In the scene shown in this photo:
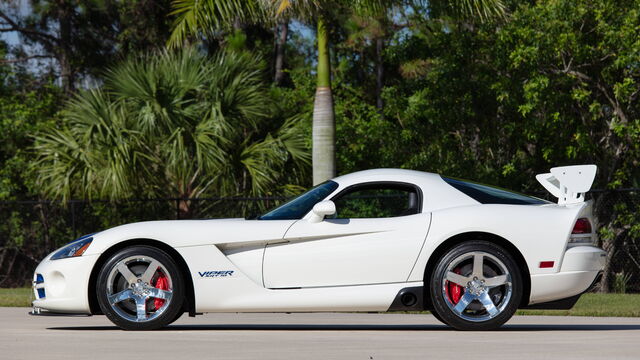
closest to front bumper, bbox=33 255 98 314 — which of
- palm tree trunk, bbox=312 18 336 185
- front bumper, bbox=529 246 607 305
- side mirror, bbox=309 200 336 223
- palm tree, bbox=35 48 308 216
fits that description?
side mirror, bbox=309 200 336 223

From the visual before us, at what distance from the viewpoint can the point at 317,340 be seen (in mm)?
8281

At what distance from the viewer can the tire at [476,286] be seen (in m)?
8.77

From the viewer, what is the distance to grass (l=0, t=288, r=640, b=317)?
12.0 m

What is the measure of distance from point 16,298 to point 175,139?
4981mm

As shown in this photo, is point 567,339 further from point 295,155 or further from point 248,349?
point 295,155

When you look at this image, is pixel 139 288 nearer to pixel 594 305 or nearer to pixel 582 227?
pixel 582 227

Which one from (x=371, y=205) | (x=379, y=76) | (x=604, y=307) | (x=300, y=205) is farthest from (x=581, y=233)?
(x=379, y=76)

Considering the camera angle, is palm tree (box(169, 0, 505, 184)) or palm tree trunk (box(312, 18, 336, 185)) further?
palm tree trunk (box(312, 18, 336, 185))

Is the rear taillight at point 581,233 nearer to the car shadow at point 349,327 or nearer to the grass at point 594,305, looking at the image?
the car shadow at point 349,327

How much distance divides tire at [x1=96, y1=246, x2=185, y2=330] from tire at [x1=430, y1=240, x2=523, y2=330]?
7.22 feet

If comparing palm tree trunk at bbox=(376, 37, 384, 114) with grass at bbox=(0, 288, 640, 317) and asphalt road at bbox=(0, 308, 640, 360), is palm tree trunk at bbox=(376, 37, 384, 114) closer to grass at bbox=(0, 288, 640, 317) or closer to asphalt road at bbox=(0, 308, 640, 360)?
grass at bbox=(0, 288, 640, 317)

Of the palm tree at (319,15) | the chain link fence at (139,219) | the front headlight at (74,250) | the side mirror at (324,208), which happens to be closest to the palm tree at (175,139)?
the chain link fence at (139,219)

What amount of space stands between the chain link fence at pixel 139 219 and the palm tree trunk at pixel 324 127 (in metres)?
1.47

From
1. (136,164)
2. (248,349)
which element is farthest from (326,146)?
(248,349)
